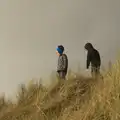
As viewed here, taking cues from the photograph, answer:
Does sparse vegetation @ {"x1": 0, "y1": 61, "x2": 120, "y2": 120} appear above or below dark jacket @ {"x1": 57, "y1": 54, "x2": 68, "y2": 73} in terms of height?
below

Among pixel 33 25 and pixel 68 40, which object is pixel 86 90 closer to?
pixel 68 40

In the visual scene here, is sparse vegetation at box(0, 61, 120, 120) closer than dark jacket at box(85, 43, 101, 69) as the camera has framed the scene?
Yes

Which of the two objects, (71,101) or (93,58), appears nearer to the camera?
(71,101)

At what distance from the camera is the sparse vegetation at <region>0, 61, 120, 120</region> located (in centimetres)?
87

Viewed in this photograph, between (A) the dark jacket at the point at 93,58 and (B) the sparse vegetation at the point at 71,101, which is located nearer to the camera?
(B) the sparse vegetation at the point at 71,101

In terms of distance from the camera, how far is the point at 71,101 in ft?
3.38

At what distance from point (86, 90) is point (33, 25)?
57 cm

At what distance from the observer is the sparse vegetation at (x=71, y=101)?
2.87ft

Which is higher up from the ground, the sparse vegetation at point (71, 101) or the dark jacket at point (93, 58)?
the dark jacket at point (93, 58)

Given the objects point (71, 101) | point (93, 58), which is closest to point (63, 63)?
point (93, 58)

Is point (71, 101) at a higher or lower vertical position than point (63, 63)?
lower

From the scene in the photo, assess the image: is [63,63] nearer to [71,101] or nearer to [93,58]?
[93,58]

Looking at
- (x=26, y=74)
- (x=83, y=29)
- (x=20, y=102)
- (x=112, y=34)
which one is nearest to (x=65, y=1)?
(x=83, y=29)

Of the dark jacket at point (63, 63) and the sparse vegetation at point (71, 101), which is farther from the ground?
Result: the dark jacket at point (63, 63)
